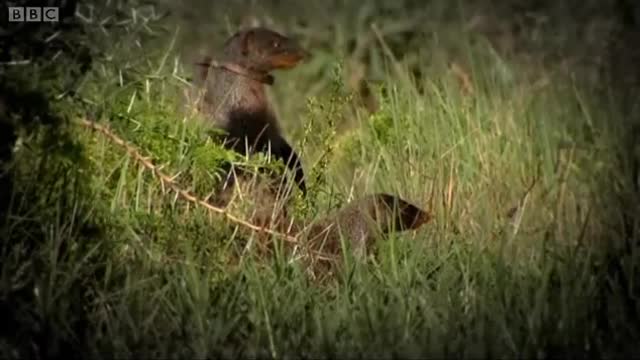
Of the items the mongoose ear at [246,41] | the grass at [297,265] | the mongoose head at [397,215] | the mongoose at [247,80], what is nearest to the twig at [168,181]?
the grass at [297,265]

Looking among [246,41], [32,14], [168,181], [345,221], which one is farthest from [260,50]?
[32,14]

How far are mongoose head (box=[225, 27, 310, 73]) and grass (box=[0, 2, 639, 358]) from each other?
62cm

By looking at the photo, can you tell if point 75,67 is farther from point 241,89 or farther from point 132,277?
point 241,89

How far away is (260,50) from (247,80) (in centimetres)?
15

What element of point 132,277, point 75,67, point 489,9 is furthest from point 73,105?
point 489,9

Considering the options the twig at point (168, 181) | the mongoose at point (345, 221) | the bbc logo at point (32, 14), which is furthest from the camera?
the mongoose at point (345, 221)

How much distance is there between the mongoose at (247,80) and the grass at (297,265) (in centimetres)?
52

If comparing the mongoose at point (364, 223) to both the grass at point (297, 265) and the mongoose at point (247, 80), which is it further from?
the mongoose at point (247, 80)

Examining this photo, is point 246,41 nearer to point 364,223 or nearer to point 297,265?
point 364,223

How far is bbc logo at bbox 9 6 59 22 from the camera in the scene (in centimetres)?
381

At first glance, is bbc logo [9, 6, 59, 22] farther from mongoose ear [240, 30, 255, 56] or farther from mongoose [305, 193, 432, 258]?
mongoose ear [240, 30, 255, 56]

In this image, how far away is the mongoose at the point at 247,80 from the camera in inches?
215

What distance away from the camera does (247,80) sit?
5.67 meters

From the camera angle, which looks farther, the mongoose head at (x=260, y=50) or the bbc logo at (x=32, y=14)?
the mongoose head at (x=260, y=50)
